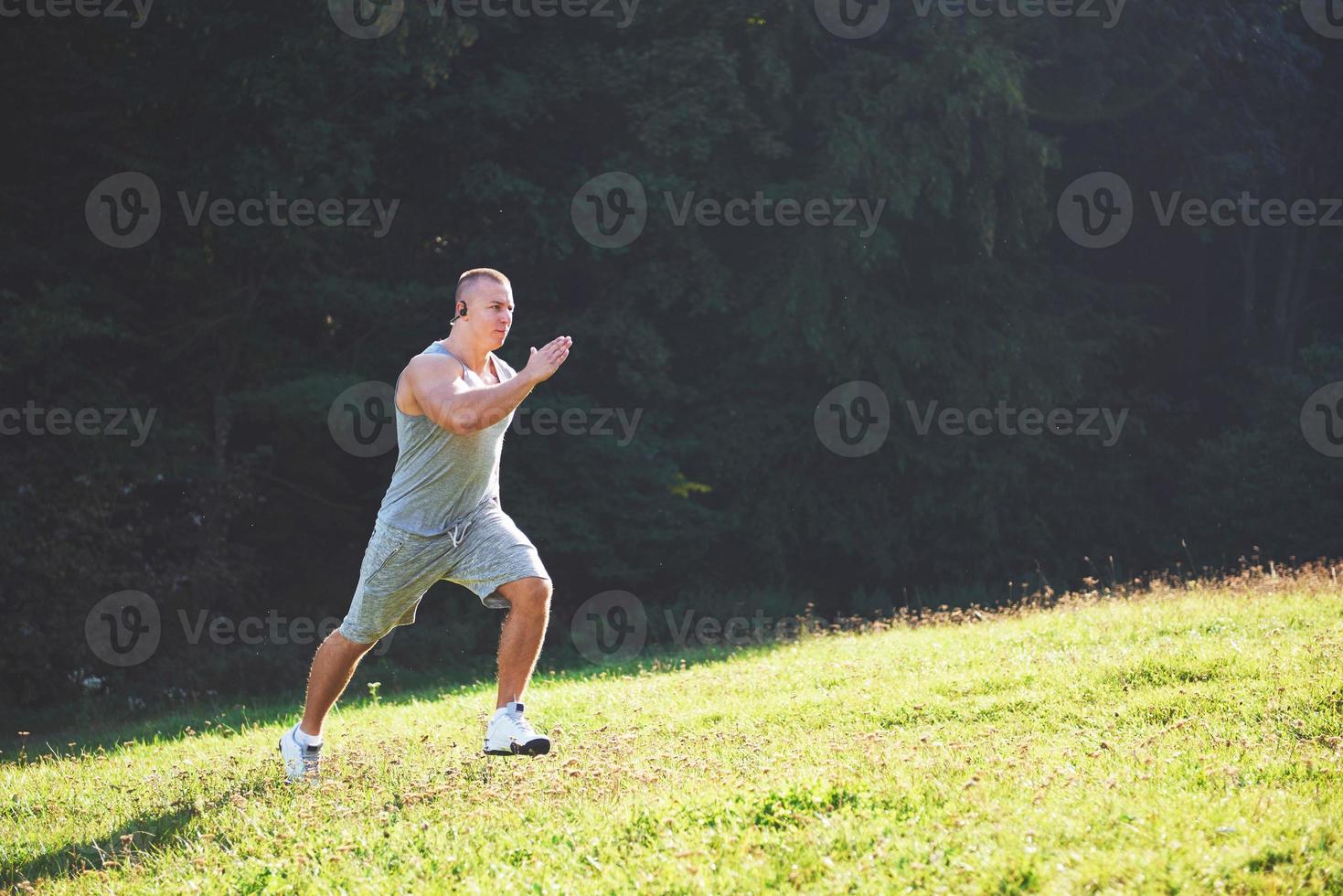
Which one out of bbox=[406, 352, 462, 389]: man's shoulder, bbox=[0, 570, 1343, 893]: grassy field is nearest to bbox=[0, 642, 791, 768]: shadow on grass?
bbox=[0, 570, 1343, 893]: grassy field

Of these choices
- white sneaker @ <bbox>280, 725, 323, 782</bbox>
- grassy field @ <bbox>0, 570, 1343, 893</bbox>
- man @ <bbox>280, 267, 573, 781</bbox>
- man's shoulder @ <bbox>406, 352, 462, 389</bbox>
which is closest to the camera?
grassy field @ <bbox>0, 570, 1343, 893</bbox>

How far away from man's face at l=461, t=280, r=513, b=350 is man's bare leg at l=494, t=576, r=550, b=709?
116 centimetres

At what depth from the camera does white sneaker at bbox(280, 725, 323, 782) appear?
20.4ft

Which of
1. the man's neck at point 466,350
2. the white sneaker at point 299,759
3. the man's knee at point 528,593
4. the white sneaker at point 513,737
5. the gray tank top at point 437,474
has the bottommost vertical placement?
the white sneaker at point 299,759

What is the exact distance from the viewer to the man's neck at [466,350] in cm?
601

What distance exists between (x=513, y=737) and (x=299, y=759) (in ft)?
4.20

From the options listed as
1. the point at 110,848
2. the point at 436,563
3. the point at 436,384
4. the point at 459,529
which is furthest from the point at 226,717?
the point at 436,384

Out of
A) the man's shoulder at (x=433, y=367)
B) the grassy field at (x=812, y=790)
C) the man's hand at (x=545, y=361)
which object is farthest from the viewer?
the man's shoulder at (x=433, y=367)

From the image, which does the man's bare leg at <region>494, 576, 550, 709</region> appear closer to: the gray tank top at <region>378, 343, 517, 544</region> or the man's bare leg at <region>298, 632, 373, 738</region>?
the gray tank top at <region>378, 343, 517, 544</region>

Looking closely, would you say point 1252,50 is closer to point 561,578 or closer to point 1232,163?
point 1232,163

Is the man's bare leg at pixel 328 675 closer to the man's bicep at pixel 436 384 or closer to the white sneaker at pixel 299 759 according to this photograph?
the white sneaker at pixel 299 759

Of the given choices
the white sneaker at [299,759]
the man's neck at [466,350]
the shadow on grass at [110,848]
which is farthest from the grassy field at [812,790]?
the man's neck at [466,350]

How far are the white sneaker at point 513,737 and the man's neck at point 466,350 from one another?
1.61 meters

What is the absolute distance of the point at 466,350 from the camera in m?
6.02
